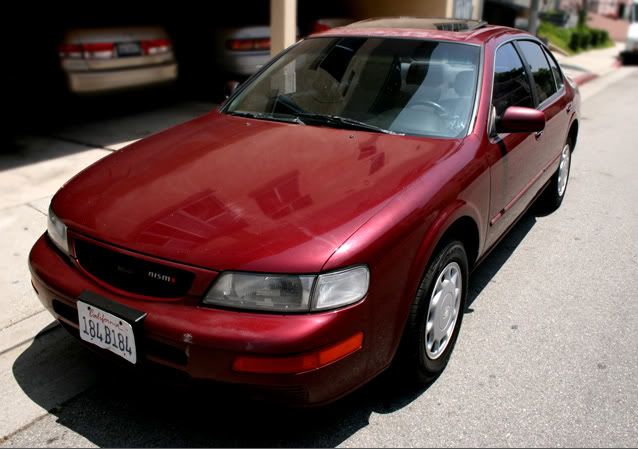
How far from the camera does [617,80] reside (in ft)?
52.2

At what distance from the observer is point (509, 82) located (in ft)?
12.6

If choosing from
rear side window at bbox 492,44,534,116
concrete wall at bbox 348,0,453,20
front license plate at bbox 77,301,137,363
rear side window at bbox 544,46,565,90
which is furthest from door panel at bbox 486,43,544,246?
concrete wall at bbox 348,0,453,20

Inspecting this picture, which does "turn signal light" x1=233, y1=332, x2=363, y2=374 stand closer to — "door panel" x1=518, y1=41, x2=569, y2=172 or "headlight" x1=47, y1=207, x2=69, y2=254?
"headlight" x1=47, y1=207, x2=69, y2=254

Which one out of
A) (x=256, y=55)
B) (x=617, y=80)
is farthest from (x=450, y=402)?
(x=617, y=80)

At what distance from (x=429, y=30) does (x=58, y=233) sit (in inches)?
97.7

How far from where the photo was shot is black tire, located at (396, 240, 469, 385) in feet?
8.66

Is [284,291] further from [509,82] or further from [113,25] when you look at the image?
[113,25]

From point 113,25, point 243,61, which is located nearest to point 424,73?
point 113,25

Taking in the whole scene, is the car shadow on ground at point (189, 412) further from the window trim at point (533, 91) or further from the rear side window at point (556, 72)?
the rear side window at point (556, 72)

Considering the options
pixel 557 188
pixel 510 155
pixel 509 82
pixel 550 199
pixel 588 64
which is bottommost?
pixel 588 64

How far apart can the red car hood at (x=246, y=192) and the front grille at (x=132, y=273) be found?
52 millimetres

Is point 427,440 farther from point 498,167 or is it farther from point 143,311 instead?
point 498,167

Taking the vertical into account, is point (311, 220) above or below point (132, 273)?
above

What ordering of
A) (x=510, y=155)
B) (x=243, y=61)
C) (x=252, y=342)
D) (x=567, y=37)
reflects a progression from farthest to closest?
(x=567, y=37), (x=243, y=61), (x=510, y=155), (x=252, y=342)
